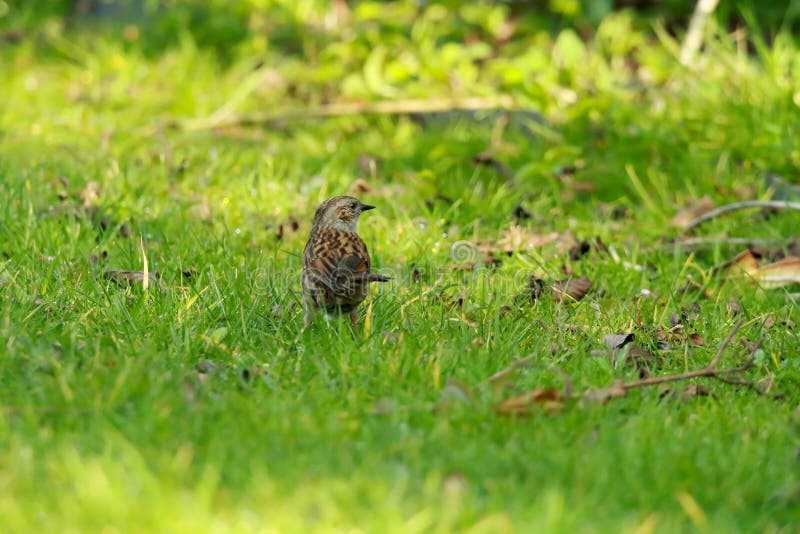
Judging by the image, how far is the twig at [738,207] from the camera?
697 centimetres

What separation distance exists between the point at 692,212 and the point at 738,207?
0.40 meters

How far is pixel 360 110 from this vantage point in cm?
968

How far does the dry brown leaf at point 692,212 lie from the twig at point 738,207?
0.07 m

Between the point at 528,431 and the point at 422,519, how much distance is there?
90 cm

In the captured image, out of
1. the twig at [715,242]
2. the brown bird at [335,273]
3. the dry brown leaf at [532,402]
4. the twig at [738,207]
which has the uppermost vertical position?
the brown bird at [335,273]

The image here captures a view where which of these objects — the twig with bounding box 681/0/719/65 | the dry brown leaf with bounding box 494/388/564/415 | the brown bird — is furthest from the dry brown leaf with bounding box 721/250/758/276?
the twig with bounding box 681/0/719/65

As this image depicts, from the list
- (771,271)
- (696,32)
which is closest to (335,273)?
(771,271)

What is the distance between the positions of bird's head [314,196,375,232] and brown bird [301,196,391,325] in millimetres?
24

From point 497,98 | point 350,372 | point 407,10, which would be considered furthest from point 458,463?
point 407,10

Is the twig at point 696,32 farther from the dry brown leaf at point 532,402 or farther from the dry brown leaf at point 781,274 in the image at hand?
the dry brown leaf at point 532,402

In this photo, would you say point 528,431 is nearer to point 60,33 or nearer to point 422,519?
point 422,519

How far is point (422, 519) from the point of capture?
342cm

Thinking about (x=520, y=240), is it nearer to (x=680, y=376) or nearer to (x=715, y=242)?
(x=715, y=242)

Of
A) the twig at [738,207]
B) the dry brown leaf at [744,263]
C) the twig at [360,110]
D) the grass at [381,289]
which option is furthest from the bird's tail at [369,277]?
the twig at [360,110]
